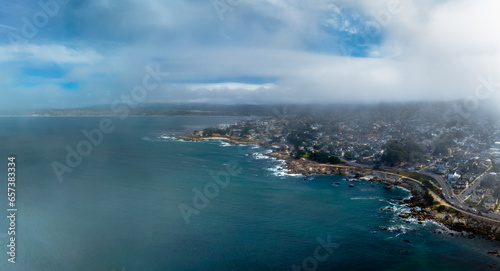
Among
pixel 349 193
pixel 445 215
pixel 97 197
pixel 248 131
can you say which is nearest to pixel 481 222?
pixel 445 215

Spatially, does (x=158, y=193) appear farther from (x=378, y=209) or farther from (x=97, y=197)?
(x=378, y=209)

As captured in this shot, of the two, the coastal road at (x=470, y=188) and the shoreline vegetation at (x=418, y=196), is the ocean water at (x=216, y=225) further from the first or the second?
the coastal road at (x=470, y=188)

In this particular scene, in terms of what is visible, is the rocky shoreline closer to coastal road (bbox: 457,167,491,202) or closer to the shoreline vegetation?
the shoreline vegetation
